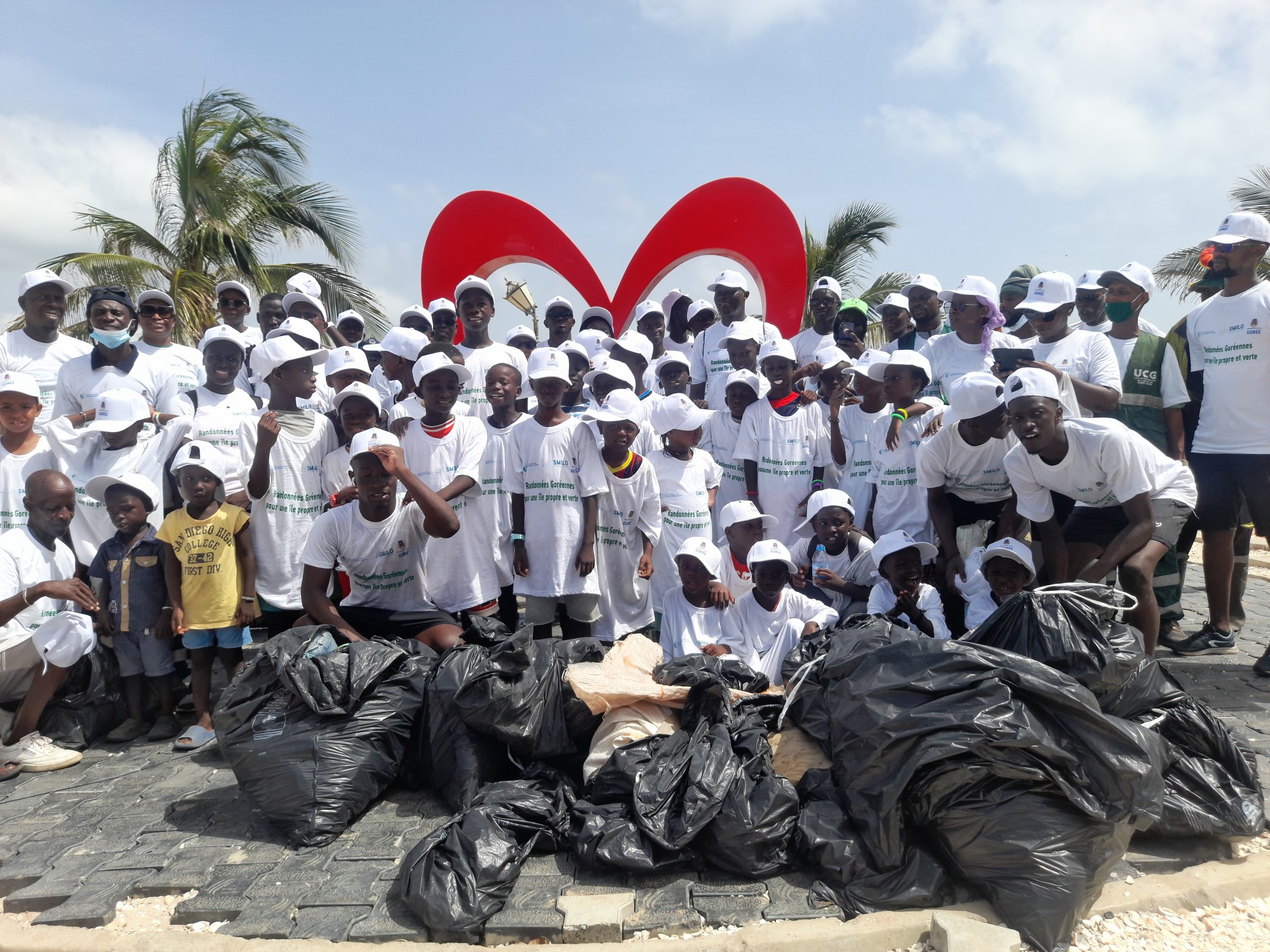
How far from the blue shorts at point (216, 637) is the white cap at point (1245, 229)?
566cm

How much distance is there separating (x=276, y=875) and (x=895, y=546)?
10.3 feet

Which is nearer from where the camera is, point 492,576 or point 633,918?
point 633,918

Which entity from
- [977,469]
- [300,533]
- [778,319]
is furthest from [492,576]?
[778,319]

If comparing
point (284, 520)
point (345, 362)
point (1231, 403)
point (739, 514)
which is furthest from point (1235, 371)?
point (284, 520)

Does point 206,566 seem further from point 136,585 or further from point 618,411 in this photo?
point 618,411

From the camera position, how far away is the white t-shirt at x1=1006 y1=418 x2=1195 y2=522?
409 cm

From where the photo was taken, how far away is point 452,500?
186 inches

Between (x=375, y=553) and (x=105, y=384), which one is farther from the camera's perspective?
(x=105, y=384)

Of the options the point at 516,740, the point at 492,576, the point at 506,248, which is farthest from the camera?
the point at 506,248

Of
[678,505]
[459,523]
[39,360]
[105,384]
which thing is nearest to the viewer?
[459,523]

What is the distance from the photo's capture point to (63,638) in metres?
4.30

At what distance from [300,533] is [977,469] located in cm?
368

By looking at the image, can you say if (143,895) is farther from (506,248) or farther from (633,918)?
(506,248)

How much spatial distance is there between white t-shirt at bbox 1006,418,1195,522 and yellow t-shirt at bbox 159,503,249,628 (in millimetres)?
4008
